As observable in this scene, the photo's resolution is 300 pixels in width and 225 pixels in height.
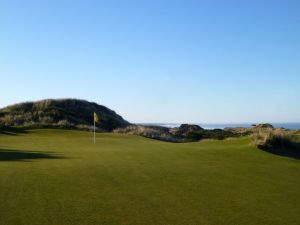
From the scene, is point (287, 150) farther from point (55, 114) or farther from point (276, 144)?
point (55, 114)

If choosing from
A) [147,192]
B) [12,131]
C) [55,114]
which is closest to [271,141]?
[147,192]

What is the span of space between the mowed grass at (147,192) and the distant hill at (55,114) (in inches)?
1402

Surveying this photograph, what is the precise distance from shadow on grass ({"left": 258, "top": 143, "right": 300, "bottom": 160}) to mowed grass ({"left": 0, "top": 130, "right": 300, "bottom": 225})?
4.48 metres

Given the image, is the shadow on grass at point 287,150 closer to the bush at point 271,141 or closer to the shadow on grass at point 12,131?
the bush at point 271,141

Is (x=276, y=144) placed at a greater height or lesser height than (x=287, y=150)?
greater

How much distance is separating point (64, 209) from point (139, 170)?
17.1ft

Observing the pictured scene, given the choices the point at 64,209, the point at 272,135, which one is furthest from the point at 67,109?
the point at 64,209

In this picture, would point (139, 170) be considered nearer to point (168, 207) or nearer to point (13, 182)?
point (13, 182)

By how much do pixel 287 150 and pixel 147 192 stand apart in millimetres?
13802

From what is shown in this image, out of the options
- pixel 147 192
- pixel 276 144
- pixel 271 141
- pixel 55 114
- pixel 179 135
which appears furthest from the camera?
pixel 179 135

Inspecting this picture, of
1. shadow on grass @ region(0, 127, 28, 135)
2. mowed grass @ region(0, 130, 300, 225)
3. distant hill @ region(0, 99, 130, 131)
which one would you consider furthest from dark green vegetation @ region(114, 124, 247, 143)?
mowed grass @ region(0, 130, 300, 225)

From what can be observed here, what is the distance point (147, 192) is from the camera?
9508 millimetres

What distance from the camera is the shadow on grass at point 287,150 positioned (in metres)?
20.1

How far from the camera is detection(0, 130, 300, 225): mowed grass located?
741 cm
